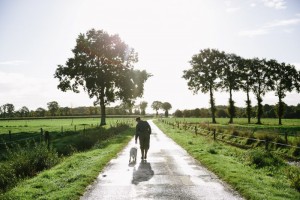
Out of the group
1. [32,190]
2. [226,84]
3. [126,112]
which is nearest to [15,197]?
[32,190]

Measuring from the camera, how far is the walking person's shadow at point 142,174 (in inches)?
440

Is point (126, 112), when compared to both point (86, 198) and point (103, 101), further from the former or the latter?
point (86, 198)

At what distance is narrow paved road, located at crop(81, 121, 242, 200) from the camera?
899 centimetres

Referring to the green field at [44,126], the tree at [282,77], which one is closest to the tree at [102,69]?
the green field at [44,126]

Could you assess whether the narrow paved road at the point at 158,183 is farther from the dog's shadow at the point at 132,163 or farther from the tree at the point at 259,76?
the tree at the point at 259,76

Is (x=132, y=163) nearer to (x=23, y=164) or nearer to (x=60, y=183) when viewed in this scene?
(x=23, y=164)

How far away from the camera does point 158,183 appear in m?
10.6

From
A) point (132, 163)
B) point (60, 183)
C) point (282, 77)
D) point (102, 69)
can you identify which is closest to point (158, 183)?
point (60, 183)

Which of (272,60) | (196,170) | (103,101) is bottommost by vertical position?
(196,170)

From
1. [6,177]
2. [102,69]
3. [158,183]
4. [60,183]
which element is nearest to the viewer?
[60,183]

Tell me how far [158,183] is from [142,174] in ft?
5.97

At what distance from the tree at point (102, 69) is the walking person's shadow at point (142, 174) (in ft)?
133

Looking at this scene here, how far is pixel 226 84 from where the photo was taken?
70.1 metres

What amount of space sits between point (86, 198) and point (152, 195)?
6.20 ft
